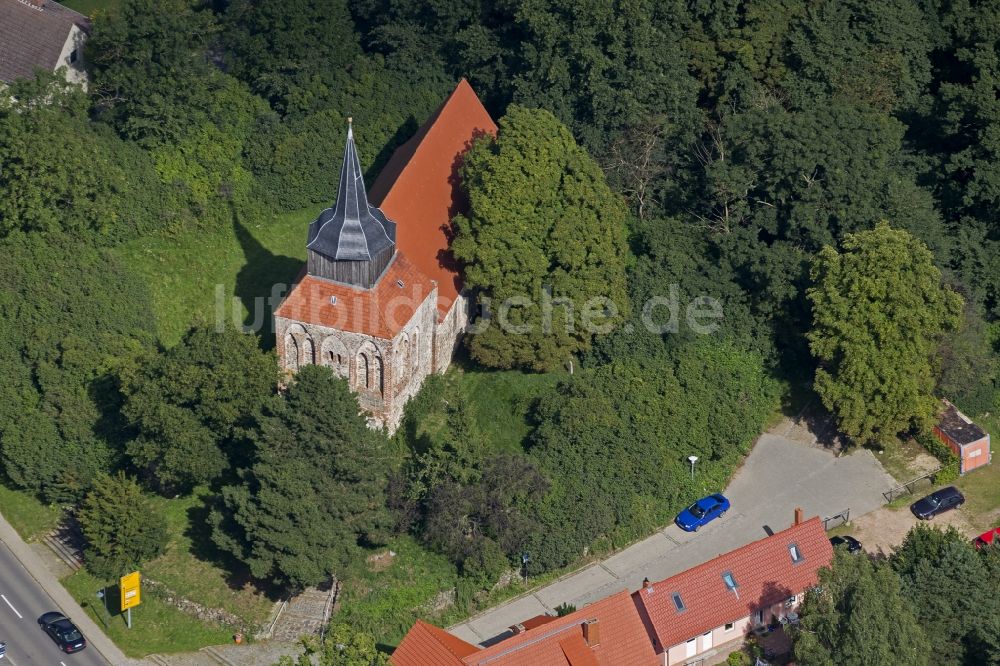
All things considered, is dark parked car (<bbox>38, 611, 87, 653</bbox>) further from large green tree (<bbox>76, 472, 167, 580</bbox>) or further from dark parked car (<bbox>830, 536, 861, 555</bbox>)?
dark parked car (<bbox>830, 536, 861, 555</bbox>)

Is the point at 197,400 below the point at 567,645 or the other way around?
the other way around

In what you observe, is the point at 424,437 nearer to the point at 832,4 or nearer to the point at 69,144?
the point at 69,144

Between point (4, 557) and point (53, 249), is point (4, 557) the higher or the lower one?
the lower one

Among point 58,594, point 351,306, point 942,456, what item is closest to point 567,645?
point 351,306

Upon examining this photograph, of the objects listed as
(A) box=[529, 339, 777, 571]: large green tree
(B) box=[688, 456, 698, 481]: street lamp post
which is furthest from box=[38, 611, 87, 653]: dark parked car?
(B) box=[688, 456, 698, 481]: street lamp post

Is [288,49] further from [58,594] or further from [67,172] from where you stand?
[58,594]

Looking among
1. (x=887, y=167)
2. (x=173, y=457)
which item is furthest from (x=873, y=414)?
(x=173, y=457)

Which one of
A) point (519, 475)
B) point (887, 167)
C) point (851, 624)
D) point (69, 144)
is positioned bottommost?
point (851, 624)
